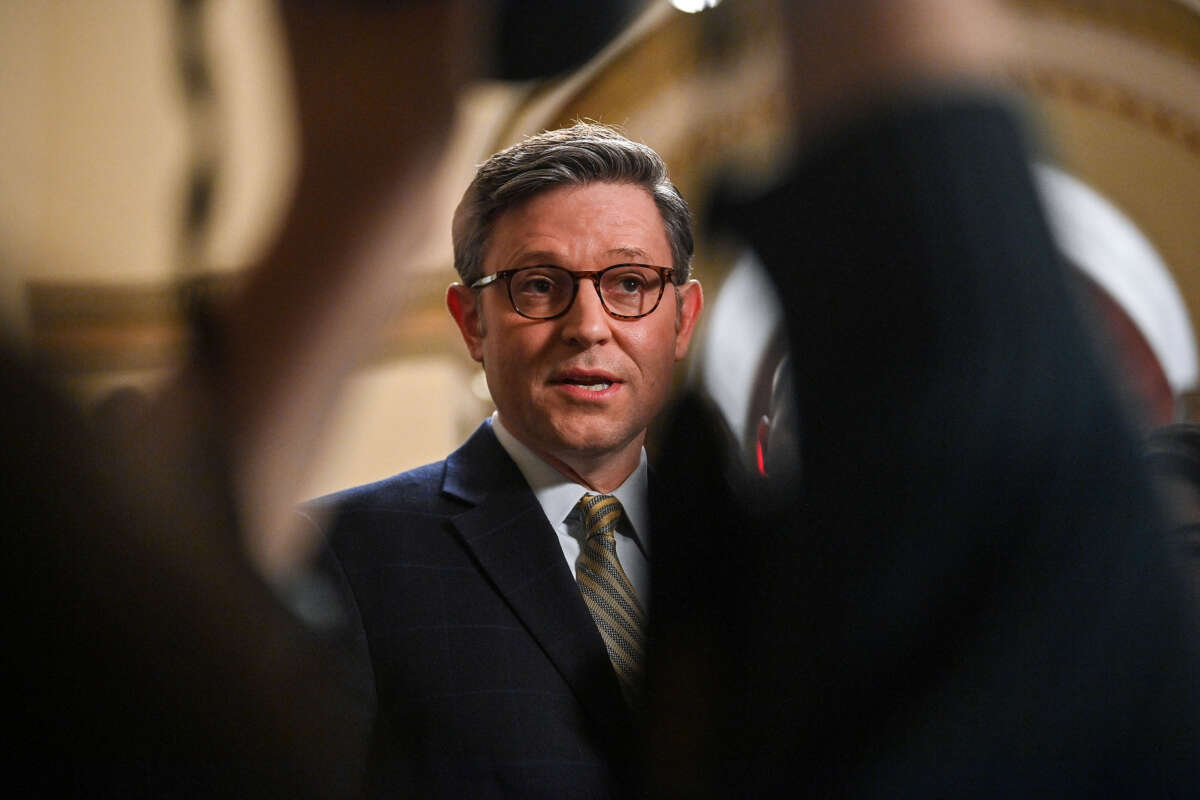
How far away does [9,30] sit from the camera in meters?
0.17

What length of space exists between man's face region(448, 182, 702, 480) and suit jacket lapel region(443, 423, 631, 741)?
4 cm

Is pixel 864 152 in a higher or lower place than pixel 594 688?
higher

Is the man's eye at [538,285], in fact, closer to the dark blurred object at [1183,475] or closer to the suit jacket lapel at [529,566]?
the suit jacket lapel at [529,566]

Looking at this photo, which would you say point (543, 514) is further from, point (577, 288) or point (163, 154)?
point (163, 154)

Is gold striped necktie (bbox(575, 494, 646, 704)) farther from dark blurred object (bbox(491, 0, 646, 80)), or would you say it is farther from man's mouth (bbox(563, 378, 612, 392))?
dark blurred object (bbox(491, 0, 646, 80))

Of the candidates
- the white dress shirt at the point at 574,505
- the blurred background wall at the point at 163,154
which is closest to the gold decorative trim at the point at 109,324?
the blurred background wall at the point at 163,154

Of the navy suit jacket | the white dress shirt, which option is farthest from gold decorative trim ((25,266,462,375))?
the white dress shirt

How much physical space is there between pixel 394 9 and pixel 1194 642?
0.59ft

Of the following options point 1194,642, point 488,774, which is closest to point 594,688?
point 488,774

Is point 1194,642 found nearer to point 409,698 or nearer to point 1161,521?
point 1161,521

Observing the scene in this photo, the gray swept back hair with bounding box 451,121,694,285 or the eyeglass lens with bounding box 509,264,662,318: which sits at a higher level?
the gray swept back hair with bounding box 451,121,694,285

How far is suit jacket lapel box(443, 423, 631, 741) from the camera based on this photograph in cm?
37

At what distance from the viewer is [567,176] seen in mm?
422

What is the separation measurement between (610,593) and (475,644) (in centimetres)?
6
